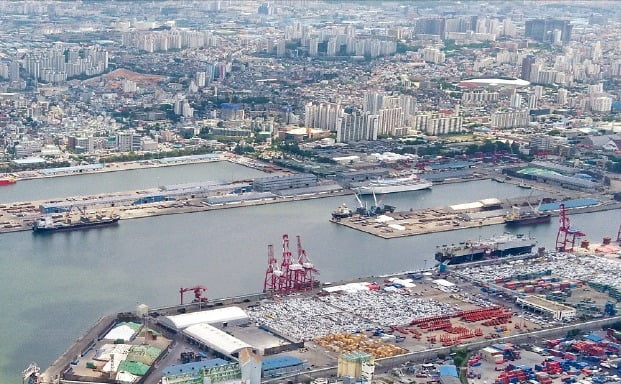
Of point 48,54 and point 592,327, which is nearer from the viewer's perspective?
point 592,327

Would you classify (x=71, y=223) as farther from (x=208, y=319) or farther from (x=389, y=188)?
(x=389, y=188)

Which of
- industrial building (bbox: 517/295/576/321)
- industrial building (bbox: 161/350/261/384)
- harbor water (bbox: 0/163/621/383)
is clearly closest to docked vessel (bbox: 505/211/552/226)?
harbor water (bbox: 0/163/621/383)

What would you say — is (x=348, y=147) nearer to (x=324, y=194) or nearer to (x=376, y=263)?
(x=324, y=194)

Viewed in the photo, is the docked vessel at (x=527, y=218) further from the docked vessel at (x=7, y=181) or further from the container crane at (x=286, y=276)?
the docked vessel at (x=7, y=181)

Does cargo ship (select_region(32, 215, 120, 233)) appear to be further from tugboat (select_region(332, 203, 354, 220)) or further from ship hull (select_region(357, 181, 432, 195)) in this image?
ship hull (select_region(357, 181, 432, 195))

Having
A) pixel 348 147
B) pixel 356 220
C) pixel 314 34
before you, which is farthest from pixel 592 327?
pixel 314 34
